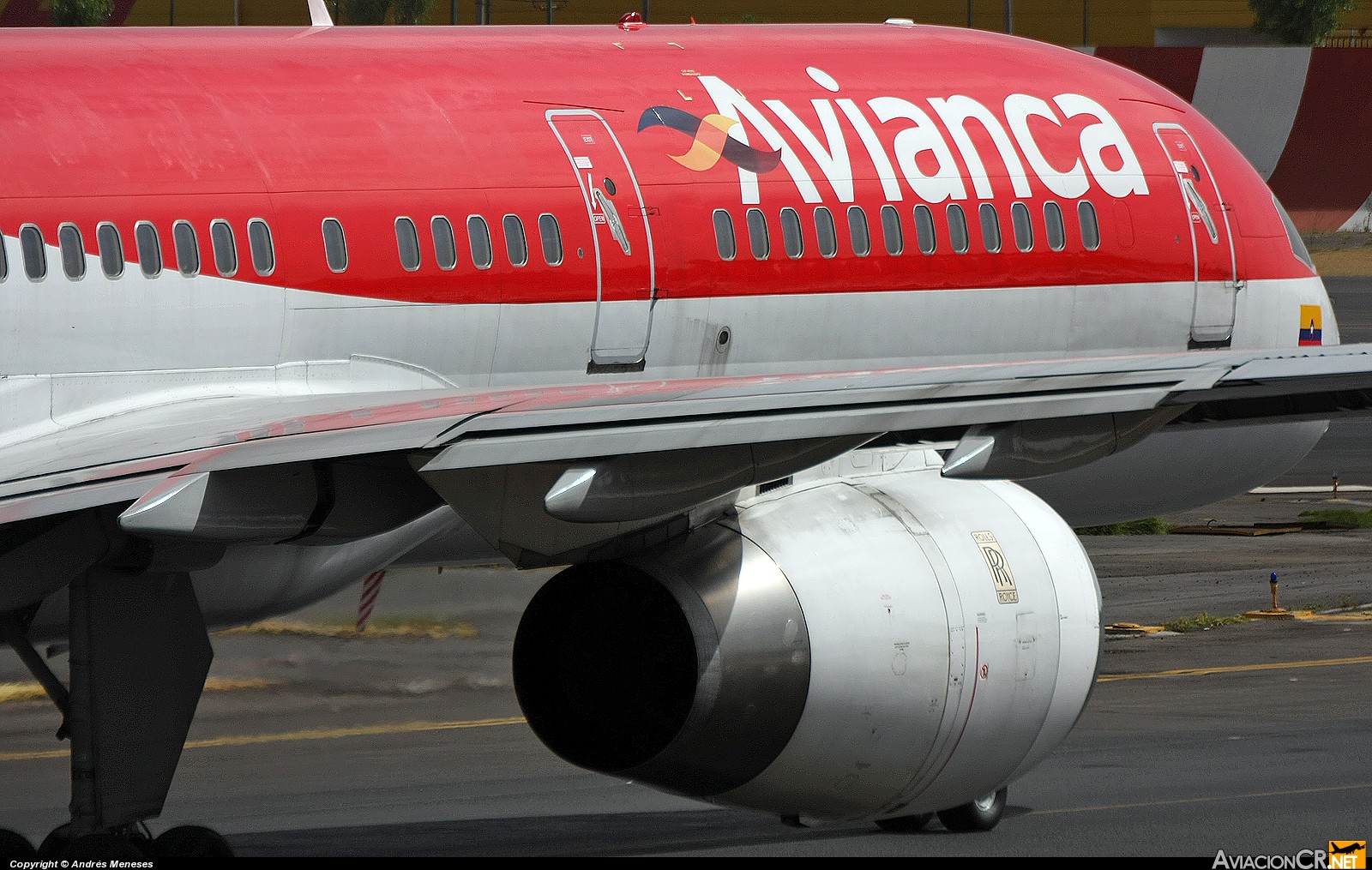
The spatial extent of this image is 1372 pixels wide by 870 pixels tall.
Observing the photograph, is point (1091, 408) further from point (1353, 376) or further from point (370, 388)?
point (370, 388)

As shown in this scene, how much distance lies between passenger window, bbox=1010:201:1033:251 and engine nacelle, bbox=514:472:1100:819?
3823 millimetres

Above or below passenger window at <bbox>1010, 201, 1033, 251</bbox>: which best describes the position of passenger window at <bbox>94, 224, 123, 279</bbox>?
above

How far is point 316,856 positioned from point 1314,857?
6018 mm

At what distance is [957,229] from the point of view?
1526cm

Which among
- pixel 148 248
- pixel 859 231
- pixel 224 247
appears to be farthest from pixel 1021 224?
pixel 148 248

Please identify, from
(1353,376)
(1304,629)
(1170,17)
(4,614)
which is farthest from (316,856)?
(1170,17)

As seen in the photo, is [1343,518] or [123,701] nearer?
[123,701]

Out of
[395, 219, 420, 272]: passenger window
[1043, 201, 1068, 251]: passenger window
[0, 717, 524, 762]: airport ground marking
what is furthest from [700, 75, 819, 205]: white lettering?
[0, 717, 524, 762]: airport ground marking

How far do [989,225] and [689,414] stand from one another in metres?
6.66

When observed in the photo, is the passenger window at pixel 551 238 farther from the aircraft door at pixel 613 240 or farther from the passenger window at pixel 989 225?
the passenger window at pixel 989 225

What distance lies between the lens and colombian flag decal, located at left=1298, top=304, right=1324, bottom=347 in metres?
16.9

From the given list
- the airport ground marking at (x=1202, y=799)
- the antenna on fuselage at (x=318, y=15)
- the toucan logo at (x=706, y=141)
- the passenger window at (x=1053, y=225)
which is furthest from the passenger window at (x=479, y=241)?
the airport ground marking at (x=1202, y=799)

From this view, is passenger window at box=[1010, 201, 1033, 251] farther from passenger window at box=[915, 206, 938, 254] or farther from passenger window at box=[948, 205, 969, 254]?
passenger window at box=[915, 206, 938, 254]

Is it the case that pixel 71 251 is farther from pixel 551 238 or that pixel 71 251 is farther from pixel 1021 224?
pixel 1021 224
